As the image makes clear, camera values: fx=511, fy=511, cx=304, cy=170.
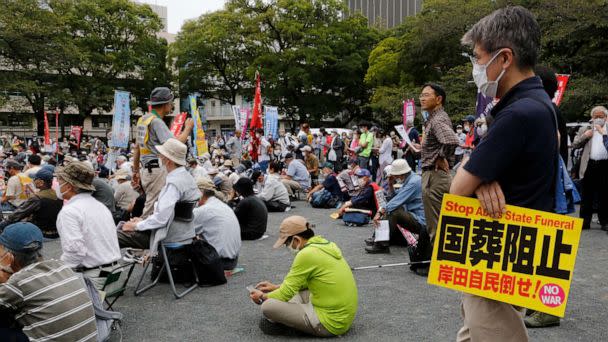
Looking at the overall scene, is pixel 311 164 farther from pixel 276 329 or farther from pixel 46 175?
pixel 276 329

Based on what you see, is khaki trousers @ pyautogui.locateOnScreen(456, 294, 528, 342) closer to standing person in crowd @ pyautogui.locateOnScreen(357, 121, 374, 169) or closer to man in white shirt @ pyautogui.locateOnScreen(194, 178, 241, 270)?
man in white shirt @ pyautogui.locateOnScreen(194, 178, 241, 270)

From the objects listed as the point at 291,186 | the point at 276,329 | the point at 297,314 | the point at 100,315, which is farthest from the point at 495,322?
the point at 291,186

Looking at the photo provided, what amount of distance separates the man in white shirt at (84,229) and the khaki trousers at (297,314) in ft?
4.76

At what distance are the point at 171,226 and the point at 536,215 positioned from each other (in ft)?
13.8

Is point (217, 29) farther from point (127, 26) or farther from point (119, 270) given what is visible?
point (119, 270)

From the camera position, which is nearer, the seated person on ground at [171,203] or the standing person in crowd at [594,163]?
the seated person on ground at [171,203]

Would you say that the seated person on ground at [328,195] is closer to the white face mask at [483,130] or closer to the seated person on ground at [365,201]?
Answer: the seated person on ground at [365,201]

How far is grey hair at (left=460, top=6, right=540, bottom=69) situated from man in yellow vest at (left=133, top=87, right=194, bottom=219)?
4.46 m

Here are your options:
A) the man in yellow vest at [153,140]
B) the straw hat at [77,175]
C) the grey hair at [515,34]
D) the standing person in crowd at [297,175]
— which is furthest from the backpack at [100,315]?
the standing person in crowd at [297,175]

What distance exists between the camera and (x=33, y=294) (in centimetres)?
310

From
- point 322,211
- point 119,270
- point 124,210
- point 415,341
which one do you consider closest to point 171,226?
point 119,270

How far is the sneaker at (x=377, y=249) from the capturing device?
7.31 meters

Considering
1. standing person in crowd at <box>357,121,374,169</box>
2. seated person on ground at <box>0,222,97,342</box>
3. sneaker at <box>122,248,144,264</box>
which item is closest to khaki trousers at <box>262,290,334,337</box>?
sneaker at <box>122,248,144,264</box>

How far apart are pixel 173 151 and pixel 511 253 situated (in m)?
3.98
